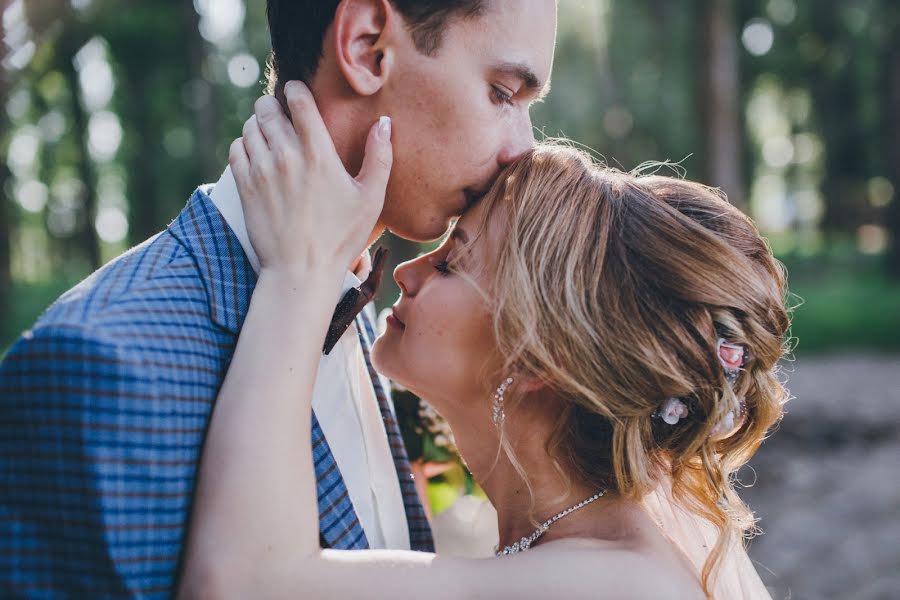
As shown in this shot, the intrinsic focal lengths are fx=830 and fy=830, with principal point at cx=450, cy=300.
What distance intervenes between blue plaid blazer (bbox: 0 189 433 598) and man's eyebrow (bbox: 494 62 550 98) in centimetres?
103

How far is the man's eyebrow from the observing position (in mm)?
2103

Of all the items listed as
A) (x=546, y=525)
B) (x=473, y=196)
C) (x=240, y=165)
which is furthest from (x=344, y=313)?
(x=546, y=525)

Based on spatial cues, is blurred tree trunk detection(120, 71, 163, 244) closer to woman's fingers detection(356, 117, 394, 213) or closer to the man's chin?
the man's chin

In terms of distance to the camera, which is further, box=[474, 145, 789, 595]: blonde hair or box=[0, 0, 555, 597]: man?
box=[474, 145, 789, 595]: blonde hair

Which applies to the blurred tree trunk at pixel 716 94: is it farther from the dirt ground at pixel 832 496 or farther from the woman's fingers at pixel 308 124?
the woman's fingers at pixel 308 124

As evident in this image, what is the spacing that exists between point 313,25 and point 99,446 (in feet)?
3.99

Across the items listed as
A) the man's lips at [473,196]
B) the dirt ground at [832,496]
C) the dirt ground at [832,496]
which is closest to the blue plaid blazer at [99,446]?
the man's lips at [473,196]

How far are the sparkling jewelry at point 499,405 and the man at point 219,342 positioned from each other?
0.31 metres

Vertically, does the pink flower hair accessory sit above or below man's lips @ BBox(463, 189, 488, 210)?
below

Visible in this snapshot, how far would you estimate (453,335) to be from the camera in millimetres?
2211

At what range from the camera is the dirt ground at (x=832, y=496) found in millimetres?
5988

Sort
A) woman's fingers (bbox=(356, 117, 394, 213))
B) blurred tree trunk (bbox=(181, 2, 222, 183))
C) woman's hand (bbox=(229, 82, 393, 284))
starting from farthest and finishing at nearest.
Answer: blurred tree trunk (bbox=(181, 2, 222, 183)), woman's fingers (bbox=(356, 117, 394, 213)), woman's hand (bbox=(229, 82, 393, 284))

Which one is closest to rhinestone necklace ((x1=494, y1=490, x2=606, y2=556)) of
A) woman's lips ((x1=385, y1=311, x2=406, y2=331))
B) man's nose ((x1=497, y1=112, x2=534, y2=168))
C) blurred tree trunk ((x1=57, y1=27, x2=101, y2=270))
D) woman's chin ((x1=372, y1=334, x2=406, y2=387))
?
woman's chin ((x1=372, y1=334, x2=406, y2=387))

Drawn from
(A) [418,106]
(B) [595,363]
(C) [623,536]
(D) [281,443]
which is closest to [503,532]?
(C) [623,536]
